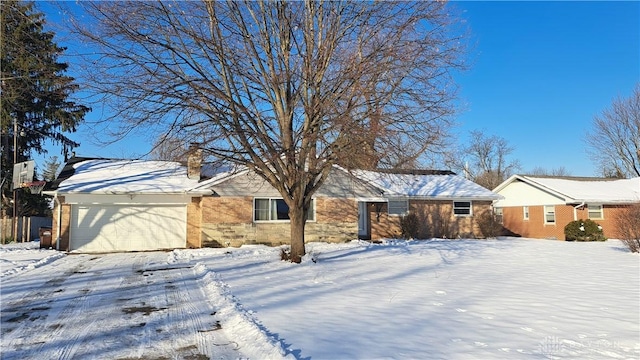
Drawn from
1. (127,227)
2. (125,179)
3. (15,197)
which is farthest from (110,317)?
(15,197)

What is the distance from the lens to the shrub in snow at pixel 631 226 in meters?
15.9

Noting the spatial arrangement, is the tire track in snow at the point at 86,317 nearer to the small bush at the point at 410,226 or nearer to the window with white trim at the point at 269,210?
the window with white trim at the point at 269,210

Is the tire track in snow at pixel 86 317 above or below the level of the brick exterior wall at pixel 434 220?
below

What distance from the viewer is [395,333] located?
574cm

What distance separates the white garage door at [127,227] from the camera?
18.7 meters

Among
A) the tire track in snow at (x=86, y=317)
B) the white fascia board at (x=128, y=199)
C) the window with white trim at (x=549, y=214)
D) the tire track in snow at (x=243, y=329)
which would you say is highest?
the white fascia board at (x=128, y=199)

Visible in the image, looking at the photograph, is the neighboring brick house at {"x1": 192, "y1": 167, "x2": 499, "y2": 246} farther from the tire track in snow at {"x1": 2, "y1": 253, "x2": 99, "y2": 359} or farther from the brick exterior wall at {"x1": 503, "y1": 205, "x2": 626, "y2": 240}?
the tire track in snow at {"x1": 2, "y1": 253, "x2": 99, "y2": 359}

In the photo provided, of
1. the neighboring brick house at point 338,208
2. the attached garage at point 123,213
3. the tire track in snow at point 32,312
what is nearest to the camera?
the tire track in snow at point 32,312

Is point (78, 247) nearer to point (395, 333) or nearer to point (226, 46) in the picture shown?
point (226, 46)

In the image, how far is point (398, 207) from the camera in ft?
79.7

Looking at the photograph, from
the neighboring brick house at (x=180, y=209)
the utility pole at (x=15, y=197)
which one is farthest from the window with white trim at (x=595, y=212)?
the utility pole at (x=15, y=197)

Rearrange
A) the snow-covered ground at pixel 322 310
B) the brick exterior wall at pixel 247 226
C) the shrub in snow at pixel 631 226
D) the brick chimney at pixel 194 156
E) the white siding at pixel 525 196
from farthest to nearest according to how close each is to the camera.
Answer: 1. the white siding at pixel 525 196
2. the brick exterior wall at pixel 247 226
3. the shrub in snow at pixel 631 226
4. the brick chimney at pixel 194 156
5. the snow-covered ground at pixel 322 310

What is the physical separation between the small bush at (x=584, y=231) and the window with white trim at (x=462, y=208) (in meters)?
5.78

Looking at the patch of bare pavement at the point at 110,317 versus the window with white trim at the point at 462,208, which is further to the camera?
the window with white trim at the point at 462,208
